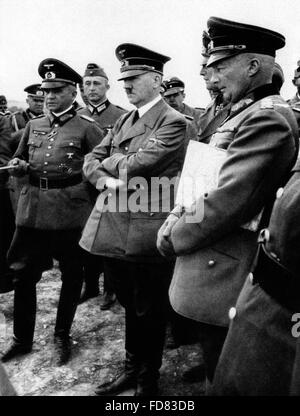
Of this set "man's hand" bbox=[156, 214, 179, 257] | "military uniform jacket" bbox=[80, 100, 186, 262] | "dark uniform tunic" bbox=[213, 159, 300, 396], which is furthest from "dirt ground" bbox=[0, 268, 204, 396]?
"dark uniform tunic" bbox=[213, 159, 300, 396]

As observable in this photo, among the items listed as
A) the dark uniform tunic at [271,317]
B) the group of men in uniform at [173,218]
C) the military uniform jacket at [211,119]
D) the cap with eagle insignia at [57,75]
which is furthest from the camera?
the cap with eagle insignia at [57,75]

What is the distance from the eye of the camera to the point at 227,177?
2.03m

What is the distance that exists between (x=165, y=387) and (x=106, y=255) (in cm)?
106

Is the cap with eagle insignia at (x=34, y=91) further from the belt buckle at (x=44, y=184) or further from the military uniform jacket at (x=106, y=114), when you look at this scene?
the belt buckle at (x=44, y=184)

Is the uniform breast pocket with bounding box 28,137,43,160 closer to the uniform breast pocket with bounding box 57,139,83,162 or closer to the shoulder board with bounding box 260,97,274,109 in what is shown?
the uniform breast pocket with bounding box 57,139,83,162

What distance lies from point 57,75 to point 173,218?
2169 millimetres

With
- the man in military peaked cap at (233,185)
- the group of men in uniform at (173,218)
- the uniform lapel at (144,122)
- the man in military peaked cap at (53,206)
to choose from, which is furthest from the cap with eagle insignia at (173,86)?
the man in military peaked cap at (233,185)

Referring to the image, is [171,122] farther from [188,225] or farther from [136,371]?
[136,371]

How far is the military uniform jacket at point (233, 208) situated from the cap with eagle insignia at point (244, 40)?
0.19 metres

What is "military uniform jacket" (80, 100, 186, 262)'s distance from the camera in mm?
3150

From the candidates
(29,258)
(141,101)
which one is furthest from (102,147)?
(29,258)

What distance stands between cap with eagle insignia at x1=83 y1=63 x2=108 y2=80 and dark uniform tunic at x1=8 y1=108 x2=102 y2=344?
2061 millimetres

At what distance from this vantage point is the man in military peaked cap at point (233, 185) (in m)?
1.98

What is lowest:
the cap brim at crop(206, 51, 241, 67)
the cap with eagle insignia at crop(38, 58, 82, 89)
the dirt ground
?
the dirt ground
